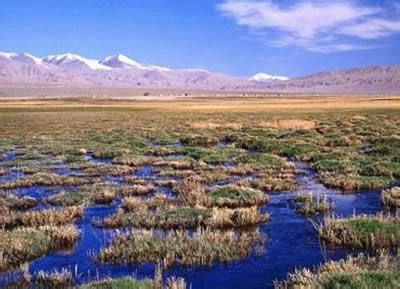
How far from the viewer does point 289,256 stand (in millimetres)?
13594

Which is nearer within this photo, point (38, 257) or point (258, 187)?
point (38, 257)

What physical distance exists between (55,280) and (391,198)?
36.6 ft

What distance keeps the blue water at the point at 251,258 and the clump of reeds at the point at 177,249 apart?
0.26 meters

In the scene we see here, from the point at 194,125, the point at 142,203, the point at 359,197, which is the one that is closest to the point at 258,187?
the point at 359,197

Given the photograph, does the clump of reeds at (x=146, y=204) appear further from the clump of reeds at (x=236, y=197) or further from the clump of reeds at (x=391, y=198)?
the clump of reeds at (x=391, y=198)

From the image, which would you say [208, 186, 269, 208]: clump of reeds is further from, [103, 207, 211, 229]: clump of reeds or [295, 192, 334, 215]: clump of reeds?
[103, 207, 211, 229]: clump of reeds

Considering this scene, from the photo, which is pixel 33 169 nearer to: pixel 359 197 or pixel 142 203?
pixel 142 203

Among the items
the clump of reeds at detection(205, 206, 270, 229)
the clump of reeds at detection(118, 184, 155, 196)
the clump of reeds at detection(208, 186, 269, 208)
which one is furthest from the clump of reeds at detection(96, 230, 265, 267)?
the clump of reeds at detection(118, 184, 155, 196)

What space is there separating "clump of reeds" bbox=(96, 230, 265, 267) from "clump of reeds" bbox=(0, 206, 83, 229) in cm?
341

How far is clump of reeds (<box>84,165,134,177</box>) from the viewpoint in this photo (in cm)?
2741

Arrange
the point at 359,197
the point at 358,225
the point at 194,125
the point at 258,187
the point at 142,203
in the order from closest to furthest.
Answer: the point at 358,225, the point at 142,203, the point at 359,197, the point at 258,187, the point at 194,125

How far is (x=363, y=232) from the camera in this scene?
14156 millimetres

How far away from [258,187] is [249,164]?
6393mm

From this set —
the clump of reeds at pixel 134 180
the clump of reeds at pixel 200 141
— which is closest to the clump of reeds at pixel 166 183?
the clump of reeds at pixel 134 180
